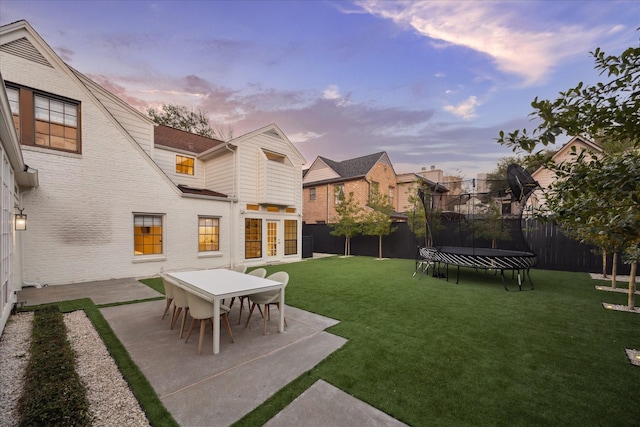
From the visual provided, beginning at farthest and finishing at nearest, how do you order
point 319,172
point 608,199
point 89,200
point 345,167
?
1. point 319,172
2. point 345,167
3. point 89,200
4. point 608,199

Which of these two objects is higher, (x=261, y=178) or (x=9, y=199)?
(x=261, y=178)

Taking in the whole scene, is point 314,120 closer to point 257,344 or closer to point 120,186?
point 120,186

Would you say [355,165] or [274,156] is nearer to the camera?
[274,156]

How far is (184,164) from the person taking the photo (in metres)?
12.5

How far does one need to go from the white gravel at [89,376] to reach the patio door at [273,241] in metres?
8.75

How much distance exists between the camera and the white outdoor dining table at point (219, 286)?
351cm

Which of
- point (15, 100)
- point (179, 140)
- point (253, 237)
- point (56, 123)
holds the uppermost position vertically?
point (179, 140)

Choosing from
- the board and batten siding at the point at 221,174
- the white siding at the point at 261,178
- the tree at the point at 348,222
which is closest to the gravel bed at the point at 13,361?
the white siding at the point at 261,178

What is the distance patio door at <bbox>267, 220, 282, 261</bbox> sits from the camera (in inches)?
513

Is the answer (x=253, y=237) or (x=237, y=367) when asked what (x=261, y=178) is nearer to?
(x=253, y=237)

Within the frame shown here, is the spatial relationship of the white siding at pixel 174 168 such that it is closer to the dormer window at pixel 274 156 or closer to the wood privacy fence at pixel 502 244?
the dormer window at pixel 274 156

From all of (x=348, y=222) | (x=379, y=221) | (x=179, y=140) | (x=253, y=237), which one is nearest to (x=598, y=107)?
(x=253, y=237)

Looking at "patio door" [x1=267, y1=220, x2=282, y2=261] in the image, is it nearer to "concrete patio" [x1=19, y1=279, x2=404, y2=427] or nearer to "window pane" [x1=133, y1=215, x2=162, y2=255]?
"window pane" [x1=133, y1=215, x2=162, y2=255]

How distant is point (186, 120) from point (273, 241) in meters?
18.5
